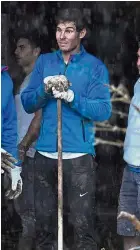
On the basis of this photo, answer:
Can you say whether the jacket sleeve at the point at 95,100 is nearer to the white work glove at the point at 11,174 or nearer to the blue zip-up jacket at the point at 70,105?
the blue zip-up jacket at the point at 70,105

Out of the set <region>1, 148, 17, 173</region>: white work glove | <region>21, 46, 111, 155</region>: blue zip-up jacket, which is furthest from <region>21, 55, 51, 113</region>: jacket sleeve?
<region>1, 148, 17, 173</region>: white work glove

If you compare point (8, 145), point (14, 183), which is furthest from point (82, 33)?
point (14, 183)

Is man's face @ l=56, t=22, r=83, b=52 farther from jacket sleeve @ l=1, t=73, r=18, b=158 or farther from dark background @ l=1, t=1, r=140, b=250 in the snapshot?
jacket sleeve @ l=1, t=73, r=18, b=158

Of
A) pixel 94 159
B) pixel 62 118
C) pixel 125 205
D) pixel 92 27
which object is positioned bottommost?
pixel 125 205

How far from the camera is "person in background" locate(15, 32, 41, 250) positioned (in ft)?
15.7

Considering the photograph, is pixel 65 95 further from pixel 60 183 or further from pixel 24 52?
pixel 24 52

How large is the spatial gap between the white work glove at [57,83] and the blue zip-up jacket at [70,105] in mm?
110

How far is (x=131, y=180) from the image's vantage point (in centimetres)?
456

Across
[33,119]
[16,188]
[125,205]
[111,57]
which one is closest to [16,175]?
[16,188]

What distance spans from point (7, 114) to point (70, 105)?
19.8 inches

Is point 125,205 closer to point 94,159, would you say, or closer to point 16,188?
point 94,159

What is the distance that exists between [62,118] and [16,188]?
2.09 feet

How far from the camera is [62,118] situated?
4.50m

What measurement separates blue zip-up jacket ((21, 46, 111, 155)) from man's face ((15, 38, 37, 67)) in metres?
0.24
